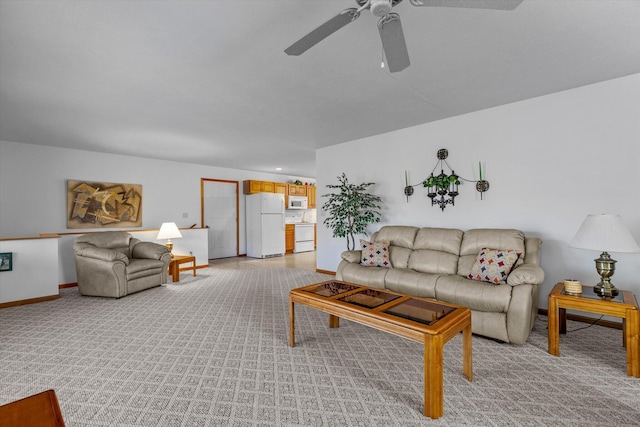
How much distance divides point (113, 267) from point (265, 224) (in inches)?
161

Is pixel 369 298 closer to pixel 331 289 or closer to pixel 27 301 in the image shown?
pixel 331 289

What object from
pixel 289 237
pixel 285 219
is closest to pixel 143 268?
pixel 289 237

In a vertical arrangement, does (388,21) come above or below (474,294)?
above

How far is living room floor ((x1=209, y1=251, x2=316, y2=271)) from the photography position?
22.2ft

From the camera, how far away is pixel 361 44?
7.75 feet

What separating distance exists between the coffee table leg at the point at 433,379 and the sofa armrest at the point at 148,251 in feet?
14.9

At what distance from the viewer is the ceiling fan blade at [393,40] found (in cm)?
166

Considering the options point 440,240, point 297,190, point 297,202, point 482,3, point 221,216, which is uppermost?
point 482,3

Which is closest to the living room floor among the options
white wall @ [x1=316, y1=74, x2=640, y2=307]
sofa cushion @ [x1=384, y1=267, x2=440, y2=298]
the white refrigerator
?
the white refrigerator

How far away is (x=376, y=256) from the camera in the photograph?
13.1ft

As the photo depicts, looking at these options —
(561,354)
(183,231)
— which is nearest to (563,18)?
(561,354)

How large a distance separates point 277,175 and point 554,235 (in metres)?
7.19

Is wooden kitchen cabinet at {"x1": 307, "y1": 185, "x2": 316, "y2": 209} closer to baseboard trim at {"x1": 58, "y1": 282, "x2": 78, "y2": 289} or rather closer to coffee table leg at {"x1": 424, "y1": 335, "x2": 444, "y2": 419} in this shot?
baseboard trim at {"x1": 58, "y1": 282, "x2": 78, "y2": 289}

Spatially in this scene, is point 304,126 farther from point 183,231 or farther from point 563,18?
point 183,231
